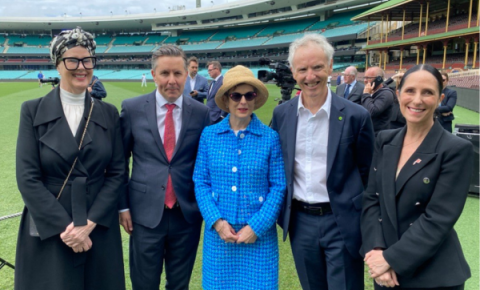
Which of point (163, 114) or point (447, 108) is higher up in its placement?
point (163, 114)

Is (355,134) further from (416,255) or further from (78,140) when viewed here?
(78,140)

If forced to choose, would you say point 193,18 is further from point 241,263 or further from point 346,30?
point 241,263

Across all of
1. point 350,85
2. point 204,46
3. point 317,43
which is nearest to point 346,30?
point 204,46

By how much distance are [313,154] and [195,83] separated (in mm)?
5788

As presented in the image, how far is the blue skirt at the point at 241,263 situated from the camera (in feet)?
7.09

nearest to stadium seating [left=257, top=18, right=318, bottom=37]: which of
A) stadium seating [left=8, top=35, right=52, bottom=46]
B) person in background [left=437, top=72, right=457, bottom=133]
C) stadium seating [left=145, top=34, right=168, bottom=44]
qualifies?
stadium seating [left=145, top=34, right=168, bottom=44]

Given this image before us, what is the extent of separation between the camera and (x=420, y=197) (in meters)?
1.69

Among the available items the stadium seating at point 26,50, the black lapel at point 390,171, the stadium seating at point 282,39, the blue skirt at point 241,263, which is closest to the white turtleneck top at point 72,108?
the blue skirt at point 241,263

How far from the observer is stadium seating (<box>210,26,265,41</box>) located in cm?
5194

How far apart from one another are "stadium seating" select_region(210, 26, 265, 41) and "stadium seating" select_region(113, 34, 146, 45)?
13.9 m

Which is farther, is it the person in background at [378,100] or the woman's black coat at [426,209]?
the person in background at [378,100]

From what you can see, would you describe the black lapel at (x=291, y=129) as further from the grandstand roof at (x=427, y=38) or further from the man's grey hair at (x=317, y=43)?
the grandstand roof at (x=427, y=38)

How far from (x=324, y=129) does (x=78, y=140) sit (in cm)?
145

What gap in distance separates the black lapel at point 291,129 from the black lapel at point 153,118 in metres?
0.82
